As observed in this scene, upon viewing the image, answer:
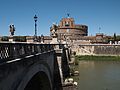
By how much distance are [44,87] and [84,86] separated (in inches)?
294

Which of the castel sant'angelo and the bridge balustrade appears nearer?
the bridge balustrade

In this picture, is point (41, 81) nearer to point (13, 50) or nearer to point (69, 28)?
point (13, 50)

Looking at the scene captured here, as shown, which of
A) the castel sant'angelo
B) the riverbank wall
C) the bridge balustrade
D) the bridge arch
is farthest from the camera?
the castel sant'angelo

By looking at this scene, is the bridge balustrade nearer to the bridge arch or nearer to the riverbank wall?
the bridge arch

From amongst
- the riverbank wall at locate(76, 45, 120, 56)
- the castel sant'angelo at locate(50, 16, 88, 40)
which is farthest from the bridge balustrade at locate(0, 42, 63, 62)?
the castel sant'angelo at locate(50, 16, 88, 40)

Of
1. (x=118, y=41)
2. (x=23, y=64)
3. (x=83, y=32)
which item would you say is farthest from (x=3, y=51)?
(x=83, y=32)

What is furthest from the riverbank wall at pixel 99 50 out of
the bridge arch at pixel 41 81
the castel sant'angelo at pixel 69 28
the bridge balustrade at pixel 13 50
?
the bridge balustrade at pixel 13 50

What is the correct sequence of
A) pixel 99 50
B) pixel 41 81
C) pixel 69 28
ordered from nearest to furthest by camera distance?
1. pixel 41 81
2. pixel 99 50
3. pixel 69 28

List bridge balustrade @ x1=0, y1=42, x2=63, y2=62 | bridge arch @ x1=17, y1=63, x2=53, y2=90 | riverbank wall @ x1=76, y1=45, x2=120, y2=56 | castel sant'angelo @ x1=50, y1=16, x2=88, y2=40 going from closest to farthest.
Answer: bridge balustrade @ x1=0, y1=42, x2=63, y2=62 < bridge arch @ x1=17, y1=63, x2=53, y2=90 < riverbank wall @ x1=76, y1=45, x2=120, y2=56 < castel sant'angelo @ x1=50, y1=16, x2=88, y2=40

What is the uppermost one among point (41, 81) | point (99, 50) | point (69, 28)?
point (69, 28)

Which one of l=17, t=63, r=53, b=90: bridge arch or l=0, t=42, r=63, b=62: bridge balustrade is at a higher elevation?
l=0, t=42, r=63, b=62: bridge balustrade

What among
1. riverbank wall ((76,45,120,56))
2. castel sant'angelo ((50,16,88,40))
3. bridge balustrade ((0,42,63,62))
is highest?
castel sant'angelo ((50,16,88,40))

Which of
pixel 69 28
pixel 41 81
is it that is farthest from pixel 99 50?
pixel 41 81

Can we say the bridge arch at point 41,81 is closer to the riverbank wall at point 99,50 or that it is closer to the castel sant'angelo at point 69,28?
the riverbank wall at point 99,50
